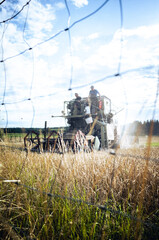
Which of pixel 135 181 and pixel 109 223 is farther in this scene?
pixel 135 181

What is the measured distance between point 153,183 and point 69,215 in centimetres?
124

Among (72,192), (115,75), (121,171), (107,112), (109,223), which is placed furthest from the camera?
(107,112)

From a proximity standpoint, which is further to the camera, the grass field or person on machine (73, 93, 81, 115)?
person on machine (73, 93, 81, 115)

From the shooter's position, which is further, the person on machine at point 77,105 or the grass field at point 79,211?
the person on machine at point 77,105

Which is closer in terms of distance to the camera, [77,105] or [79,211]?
[79,211]

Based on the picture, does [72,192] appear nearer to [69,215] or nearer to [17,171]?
[69,215]

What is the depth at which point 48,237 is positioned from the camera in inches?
54.4

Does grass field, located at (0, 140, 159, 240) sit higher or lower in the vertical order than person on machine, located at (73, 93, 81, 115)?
lower

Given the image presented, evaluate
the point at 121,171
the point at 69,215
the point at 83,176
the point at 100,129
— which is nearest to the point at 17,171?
the point at 83,176

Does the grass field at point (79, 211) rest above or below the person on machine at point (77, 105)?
below

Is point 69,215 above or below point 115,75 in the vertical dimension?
below

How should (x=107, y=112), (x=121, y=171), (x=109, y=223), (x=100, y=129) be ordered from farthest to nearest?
(x=107, y=112) < (x=100, y=129) < (x=121, y=171) < (x=109, y=223)

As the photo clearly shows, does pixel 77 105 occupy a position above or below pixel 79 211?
above

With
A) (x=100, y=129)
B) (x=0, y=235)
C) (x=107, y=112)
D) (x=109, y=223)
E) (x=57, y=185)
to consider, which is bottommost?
(x=0, y=235)
